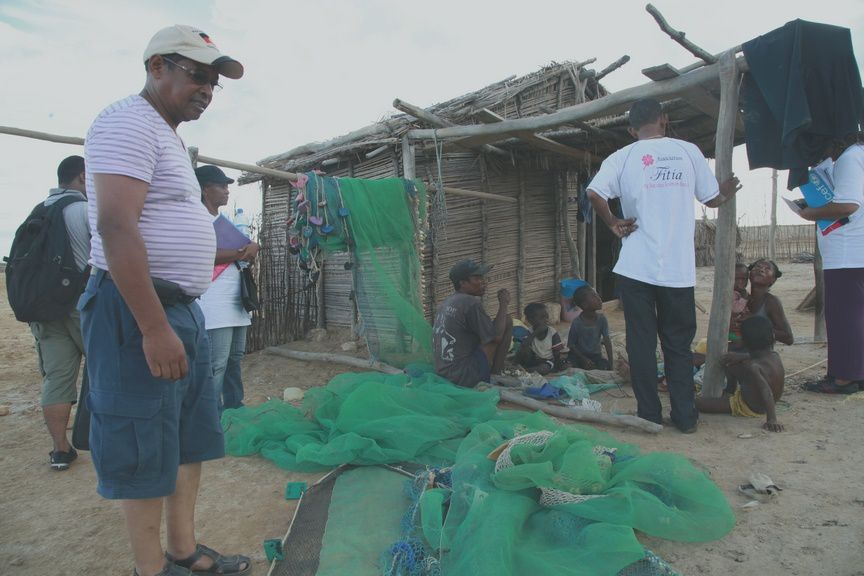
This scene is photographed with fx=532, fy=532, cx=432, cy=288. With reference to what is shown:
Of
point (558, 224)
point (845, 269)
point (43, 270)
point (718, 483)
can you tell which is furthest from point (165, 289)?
point (558, 224)

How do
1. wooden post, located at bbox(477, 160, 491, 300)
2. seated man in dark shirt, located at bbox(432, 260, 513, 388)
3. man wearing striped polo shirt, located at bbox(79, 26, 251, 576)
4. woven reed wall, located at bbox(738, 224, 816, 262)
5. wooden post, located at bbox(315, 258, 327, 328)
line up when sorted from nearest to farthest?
man wearing striped polo shirt, located at bbox(79, 26, 251, 576) < seated man in dark shirt, located at bbox(432, 260, 513, 388) < wooden post, located at bbox(477, 160, 491, 300) < wooden post, located at bbox(315, 258, 327, 328) < woven reed wall, located at bbox(738, 224, 816, 262)

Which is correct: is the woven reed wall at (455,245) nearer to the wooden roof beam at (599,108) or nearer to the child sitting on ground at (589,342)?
the wooden roof beam at (599,108)

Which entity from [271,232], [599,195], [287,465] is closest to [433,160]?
[271,232]

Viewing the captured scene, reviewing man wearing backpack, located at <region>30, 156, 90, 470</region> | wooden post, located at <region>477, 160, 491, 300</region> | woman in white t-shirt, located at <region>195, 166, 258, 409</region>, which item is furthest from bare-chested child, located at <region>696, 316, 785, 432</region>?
man wearing backpack, located at <region>30, 156, 90, 470</region>

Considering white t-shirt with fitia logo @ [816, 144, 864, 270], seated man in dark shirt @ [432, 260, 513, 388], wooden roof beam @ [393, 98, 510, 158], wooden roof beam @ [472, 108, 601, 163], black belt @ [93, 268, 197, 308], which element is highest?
wooden roof beam @ [393, 98, 510, 158]

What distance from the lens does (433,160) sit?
681 cm

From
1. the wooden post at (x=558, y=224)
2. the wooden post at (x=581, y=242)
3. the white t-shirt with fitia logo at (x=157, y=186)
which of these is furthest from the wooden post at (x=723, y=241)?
the wooden post at (x=581, y=242)

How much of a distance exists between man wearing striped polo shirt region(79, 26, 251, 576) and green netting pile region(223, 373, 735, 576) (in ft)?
3.42

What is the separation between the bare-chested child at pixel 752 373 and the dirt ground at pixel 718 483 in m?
0.09

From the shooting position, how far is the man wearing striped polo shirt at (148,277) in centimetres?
153

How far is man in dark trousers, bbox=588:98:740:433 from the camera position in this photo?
3.42 m

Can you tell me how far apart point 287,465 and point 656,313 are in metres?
2.62

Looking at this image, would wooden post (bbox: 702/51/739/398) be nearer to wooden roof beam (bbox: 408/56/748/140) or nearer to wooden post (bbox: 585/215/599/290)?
wooden roof beam (bbox: 408/56/748/140)

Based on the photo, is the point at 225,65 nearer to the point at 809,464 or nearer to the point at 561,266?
the point at 809,464
